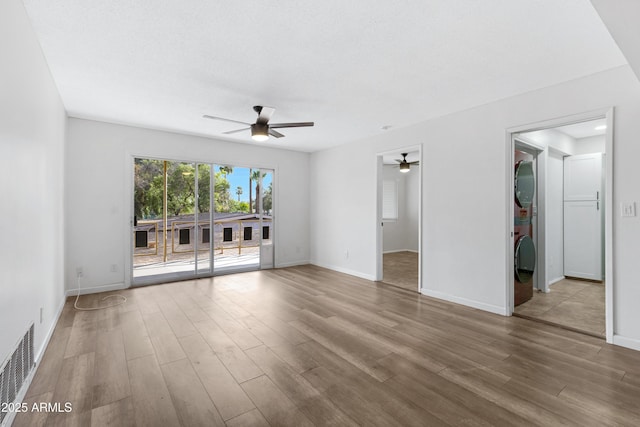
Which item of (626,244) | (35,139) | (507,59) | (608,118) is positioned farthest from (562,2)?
(35,139)

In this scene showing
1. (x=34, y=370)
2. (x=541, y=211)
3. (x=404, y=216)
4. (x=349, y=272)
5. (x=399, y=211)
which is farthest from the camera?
(x=404, y=216)

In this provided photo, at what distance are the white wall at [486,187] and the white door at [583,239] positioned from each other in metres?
2.66

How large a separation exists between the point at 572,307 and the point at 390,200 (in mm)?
5240

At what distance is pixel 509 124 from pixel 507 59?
108cm

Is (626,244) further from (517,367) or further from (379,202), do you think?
(379,202)

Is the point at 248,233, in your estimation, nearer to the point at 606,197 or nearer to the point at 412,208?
the point at 412,208

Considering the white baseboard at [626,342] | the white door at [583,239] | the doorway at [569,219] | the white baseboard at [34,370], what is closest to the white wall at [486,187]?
the white baseboard at [626,342]

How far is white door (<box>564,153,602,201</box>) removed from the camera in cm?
486

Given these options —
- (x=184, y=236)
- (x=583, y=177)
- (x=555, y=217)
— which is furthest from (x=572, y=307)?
(x=184, y=236)

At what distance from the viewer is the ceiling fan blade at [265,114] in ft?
10.7

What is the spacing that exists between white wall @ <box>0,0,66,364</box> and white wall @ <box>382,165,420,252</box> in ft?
23.6

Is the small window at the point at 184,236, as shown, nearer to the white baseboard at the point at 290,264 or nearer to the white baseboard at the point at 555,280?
the white baseboard at the point at 290,264

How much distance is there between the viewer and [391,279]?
5301 millimetres

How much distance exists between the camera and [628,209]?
8.72 feet
